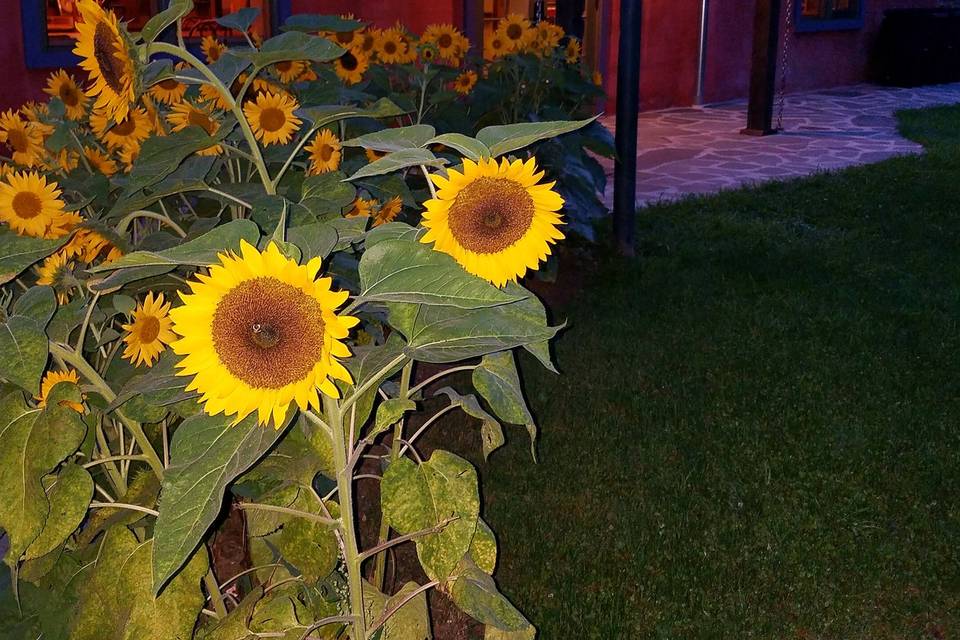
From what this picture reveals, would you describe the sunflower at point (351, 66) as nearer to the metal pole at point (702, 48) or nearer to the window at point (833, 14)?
the metal pole at point (702, 48)

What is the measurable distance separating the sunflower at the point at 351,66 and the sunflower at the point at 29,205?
1.82 meters

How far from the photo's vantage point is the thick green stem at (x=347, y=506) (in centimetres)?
148

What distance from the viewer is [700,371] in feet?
15.1

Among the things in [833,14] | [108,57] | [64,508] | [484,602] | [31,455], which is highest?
[108,57]

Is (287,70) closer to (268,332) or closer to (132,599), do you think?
(132,599)

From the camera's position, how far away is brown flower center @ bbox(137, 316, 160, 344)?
6.23ft

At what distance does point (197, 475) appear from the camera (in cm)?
131

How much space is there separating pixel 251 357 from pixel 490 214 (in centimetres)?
40

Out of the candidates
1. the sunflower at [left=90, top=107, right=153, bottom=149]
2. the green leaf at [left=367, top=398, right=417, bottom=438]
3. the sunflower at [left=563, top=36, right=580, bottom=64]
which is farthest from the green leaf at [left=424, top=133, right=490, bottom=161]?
the sunflower at [left=563, top=36, right=580, bottom=64]

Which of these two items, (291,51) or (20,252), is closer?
(20,252)

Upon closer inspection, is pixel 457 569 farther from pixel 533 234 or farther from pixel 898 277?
pixel 898 277

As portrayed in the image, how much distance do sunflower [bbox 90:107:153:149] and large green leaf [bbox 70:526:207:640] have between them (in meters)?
1.02

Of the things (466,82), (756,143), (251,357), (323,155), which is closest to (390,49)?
(466,82)

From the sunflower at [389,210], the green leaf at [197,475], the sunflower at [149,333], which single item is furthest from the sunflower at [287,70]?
the green leaf at [197,475]
